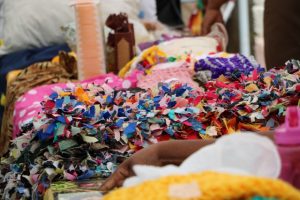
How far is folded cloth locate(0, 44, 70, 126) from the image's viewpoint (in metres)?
2.61

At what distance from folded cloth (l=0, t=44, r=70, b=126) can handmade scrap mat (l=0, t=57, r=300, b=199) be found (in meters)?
1.27

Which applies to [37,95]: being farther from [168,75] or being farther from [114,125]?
[114,125]

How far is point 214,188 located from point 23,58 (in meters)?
2.27

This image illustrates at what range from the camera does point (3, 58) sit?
9.52 ft

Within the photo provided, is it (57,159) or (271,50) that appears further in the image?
(271,50)

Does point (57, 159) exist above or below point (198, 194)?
below

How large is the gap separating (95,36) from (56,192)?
1058 millimetres

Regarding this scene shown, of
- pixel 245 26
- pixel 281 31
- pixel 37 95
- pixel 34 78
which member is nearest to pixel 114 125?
pixel 37 95

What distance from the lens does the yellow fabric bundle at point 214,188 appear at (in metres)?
0.62

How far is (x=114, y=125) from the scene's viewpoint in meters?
1.23

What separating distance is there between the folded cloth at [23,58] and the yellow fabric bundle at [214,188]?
194cm

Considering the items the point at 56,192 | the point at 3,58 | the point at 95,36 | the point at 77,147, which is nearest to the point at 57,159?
the point at 77,147

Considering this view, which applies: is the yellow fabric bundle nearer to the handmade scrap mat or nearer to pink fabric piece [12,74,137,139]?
the handmade scrap mat

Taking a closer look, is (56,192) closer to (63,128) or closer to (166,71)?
(63,128)
